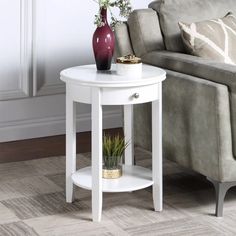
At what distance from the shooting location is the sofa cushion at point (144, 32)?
358 centimetres

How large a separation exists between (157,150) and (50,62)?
130 centimetres

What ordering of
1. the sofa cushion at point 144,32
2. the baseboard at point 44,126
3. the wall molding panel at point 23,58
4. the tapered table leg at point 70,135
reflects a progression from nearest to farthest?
1. the tapered table leg at point 70,135
2. the sofa cushion at point 144,32
3. the wall molding panel at point 23,58
4. the baseboard at point 44,126

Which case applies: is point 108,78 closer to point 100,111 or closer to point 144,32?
point 100,111

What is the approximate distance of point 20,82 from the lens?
4.23 meters

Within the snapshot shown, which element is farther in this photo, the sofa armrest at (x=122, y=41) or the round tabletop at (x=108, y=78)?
the sofa armrest at (x=122, y=41)

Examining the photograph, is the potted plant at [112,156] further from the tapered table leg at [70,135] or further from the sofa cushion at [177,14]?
the sofa cushion at [177,14]

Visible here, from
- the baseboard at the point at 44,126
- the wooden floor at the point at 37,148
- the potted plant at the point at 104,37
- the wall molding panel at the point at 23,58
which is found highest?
the potted plant at the point at 104,37

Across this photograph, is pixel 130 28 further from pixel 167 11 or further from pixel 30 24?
pixel 30 24

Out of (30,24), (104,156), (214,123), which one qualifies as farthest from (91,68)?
(30,24)

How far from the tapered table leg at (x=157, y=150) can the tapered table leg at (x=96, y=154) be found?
0.27m

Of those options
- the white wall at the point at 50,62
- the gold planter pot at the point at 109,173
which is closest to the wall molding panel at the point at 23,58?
the white wall at the point at 50,62

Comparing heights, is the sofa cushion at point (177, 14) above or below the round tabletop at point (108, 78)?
above

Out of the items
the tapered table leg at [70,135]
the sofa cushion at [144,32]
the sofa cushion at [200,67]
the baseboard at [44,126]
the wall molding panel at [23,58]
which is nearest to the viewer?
the sofa cushion at [200,67]

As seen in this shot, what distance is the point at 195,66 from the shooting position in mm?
3307
